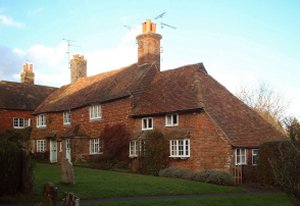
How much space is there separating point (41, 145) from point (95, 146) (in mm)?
9802

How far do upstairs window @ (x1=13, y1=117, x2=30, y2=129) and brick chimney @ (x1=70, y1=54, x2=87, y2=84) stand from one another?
24.5ft

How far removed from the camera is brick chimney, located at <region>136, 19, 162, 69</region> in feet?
127

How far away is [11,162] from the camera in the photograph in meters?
17.5

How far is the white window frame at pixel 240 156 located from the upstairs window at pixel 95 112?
13.6 metres

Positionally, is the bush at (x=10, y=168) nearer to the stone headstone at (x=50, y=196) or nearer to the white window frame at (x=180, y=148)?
the stone headstone at (x=50, y=196)

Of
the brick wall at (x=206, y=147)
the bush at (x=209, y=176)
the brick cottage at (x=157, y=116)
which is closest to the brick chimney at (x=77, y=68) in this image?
the brick cottage at (x=157, y=116)

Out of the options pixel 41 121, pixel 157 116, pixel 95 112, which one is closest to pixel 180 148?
pixel 157 116

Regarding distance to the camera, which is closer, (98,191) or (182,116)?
(98,191)

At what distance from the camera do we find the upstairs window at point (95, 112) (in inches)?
1527

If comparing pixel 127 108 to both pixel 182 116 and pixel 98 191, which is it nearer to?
pixel 182 116

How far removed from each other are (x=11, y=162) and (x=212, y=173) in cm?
1352

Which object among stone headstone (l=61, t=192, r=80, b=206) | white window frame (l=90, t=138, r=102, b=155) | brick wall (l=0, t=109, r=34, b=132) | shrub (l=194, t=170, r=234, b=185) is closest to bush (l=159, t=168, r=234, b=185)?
shrub (l=194, t=170, r=234, b=185)

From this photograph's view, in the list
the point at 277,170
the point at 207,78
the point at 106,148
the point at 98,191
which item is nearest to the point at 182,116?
the point at 207,78

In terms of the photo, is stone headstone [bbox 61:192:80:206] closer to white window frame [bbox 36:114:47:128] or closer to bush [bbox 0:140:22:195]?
bush [bbox 0:140:22:195]
